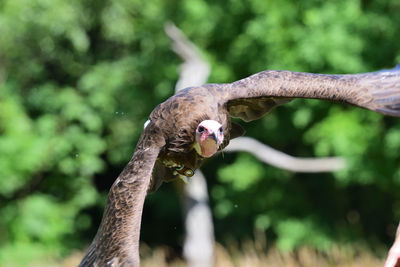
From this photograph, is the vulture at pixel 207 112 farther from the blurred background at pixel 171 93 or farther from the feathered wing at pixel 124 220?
the blurred background at pixel 171 93

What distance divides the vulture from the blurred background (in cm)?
526

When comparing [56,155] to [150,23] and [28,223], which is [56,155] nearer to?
[28,223]

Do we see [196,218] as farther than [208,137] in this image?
Yes

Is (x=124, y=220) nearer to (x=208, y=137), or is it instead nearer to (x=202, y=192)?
(x=208, y=137)

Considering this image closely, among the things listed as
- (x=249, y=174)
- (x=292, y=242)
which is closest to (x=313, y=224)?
(x=292, y=242)

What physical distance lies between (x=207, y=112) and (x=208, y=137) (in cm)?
34

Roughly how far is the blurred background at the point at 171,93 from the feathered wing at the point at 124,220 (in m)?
6.50

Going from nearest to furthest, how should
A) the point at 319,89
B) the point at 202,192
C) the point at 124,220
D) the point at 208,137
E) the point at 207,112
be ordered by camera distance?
the point at 124,220 < the point at 208,137 < the point at 207,112 < the point at 319,89 < the point at 202,192

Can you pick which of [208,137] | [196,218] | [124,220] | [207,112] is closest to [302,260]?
[196,218]

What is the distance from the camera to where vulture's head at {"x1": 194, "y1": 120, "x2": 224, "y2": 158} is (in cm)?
509

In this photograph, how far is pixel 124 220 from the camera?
4.53m

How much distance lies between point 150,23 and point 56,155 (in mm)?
3438

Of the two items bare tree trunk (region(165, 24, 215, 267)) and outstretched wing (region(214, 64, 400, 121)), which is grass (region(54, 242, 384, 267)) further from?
outstretched wing (region(214, 64, 400, 121))

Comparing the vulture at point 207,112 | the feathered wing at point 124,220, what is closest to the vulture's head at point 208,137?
the vulture at point 207,112
